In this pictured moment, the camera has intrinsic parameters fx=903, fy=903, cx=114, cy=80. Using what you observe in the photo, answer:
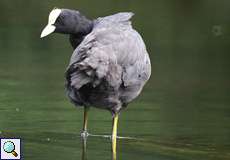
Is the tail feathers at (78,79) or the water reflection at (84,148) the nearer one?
the tail feathers at (78,79)

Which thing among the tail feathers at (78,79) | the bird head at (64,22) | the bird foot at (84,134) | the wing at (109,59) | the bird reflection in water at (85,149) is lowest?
the bird reflection in water at (85,149)

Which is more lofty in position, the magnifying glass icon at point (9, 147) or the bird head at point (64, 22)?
the bird head at point (64, 22)

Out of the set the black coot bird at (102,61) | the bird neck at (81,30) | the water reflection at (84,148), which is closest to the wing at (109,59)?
the black coot bird at (102,61)

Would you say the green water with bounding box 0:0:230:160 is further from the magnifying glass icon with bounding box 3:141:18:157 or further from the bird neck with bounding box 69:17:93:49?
the bird neck with bounding box 69:17:93:49

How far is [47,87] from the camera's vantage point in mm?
14727

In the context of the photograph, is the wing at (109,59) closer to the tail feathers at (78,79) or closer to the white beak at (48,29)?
the tail feathers at (78,79)

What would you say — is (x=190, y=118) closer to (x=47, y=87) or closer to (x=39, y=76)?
(x=47, y=87)

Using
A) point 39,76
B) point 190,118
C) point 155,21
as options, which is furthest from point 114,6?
point 190,118

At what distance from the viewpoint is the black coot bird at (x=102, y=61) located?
9.42 m

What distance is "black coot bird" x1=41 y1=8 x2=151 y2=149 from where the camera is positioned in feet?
30.9

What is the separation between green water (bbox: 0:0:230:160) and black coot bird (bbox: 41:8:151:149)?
61cm

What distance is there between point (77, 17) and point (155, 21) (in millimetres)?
15909

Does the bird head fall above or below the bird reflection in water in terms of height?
above

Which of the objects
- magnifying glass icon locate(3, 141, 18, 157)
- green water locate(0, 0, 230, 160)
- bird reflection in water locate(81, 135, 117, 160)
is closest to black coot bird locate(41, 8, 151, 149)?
bird reflection in water locate(81, 135, 117, 160)
